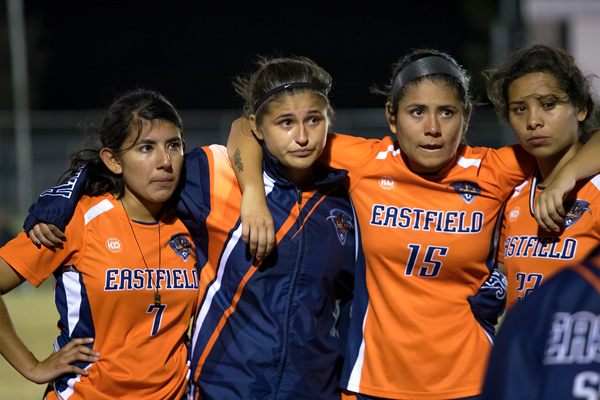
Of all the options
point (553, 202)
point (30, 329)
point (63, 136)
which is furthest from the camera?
point (63, 136)

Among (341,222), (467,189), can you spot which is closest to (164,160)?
(341,222)

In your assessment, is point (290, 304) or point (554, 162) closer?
point (290, 304)

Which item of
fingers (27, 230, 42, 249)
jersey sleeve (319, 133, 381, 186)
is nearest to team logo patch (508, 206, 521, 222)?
jersey sleeve (319, 133, 381, 186)

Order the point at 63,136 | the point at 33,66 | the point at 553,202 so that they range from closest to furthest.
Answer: the point at 553,202 < the point at 63,136 < the point at 33,66

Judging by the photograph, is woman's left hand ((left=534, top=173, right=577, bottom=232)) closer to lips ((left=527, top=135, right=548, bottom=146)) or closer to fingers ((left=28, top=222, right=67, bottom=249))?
lips ((left=527, top=135, right=548, bottom=146))

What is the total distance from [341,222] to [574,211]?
36.9 inches

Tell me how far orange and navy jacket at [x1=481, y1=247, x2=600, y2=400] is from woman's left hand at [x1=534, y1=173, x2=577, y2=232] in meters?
1.39

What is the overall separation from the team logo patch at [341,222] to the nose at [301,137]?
331 millimetres

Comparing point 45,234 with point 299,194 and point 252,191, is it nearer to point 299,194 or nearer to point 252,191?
point 252,191

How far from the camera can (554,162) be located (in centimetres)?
232

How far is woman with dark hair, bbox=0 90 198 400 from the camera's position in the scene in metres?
2.22

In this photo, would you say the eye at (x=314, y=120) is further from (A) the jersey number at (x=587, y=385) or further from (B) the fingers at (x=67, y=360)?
(A) the jersey number at (x=587, y=385)

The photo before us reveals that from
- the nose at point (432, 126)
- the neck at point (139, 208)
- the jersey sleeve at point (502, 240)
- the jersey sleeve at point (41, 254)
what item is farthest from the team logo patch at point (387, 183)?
the jersey sleeve at point (41, 254)

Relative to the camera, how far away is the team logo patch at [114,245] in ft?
7.53
